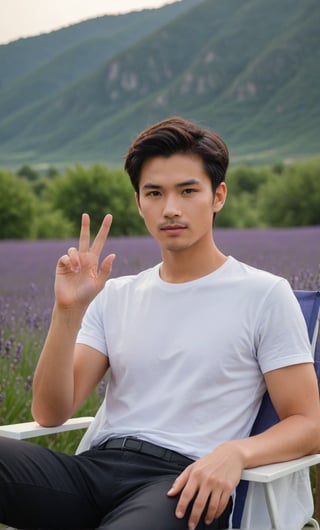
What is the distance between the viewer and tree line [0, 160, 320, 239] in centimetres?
518

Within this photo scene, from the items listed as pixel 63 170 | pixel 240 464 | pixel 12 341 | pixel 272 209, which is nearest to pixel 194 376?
pixel 240 464

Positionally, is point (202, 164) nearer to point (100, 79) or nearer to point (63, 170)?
point (63, 170)

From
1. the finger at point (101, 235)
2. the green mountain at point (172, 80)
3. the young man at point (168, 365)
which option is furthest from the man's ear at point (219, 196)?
the green mountain at point (172, 80)

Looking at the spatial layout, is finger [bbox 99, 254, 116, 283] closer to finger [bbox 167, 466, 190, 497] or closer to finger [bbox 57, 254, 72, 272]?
finger [bbox 57, 254, 72, 272]

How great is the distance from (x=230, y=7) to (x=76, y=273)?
526 inches

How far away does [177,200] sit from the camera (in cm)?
193

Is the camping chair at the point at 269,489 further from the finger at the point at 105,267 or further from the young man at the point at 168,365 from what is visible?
the finger at the point at 105,267

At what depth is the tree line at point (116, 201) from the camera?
5176 mm

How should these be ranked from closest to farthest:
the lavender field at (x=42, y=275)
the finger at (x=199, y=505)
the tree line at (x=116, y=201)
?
the finger at (x=199, y=505)
the lavender field at (x=42, y=275)
the tree line at (x=116, y=201)

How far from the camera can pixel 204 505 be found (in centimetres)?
163

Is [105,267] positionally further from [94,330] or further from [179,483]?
[179,483]

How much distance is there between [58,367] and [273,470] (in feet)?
1.68

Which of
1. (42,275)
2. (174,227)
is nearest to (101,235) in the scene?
(174,227)

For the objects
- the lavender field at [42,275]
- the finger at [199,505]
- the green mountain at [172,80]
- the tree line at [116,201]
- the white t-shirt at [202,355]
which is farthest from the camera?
the green mountain at [172,80]
